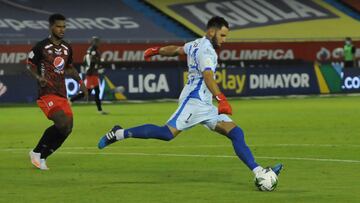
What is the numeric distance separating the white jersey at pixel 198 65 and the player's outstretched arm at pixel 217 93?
0.54 feet

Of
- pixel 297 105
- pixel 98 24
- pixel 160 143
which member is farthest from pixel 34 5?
pixel 160 143

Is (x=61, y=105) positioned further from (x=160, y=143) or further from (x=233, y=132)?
(x=160, y=143)

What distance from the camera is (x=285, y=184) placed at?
12305 mm

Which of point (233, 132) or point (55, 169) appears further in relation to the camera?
point (55, 169)

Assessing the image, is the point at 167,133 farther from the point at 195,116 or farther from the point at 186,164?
the point at 186,164

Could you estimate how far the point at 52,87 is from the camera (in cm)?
1423

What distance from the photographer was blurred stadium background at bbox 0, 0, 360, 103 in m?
36.3

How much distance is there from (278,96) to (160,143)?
19.9 m

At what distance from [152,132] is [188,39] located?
37958mm

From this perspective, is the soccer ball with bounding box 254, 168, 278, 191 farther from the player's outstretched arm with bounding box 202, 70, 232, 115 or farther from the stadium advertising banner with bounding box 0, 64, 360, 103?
the stadium advertising banner with bounding box 0, 64, 360, 103

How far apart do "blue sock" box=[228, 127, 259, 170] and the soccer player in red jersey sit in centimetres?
292

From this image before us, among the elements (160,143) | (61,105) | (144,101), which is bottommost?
(144,101)

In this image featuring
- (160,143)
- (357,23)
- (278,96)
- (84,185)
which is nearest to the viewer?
(84,185)

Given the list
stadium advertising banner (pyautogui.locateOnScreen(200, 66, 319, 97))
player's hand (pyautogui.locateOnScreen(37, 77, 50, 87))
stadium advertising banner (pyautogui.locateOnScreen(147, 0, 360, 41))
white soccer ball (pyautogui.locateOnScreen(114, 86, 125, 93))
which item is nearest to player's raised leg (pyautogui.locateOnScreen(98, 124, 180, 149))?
player's hand (pyautogui.locateOnScreen(37, 77, 50, 87))
